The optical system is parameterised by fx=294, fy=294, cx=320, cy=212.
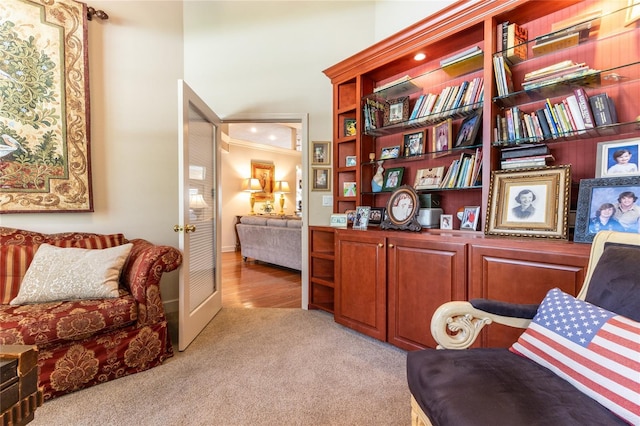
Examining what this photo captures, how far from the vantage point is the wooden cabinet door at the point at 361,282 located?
2145 mm

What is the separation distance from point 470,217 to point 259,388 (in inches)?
69.5

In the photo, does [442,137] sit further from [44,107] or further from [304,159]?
[44,107]

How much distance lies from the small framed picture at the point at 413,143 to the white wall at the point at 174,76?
33.9 inches

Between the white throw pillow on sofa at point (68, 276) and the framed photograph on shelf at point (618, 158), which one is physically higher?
the framed photograph on shelf at point (618, 158)

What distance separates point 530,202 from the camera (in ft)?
5.51

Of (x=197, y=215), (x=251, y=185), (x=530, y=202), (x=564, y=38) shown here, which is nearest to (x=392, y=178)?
(x=530, y=202)

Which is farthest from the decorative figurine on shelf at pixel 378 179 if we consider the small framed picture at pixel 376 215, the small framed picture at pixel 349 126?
the small framed picture at pixel 349 126

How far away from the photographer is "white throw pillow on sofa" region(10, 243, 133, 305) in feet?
5.70

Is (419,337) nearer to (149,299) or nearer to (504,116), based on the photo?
(504,116)

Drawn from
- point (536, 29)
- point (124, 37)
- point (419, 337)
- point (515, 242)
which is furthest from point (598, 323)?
point (124, 37)

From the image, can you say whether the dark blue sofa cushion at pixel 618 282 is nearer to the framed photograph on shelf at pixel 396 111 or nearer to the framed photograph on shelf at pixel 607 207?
the framed photograph on shelf at pixel 607 207

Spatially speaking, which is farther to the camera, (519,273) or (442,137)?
(442,137)

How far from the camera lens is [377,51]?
249cm

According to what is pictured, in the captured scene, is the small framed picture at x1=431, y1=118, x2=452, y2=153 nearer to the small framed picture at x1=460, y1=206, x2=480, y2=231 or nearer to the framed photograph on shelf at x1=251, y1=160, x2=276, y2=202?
the small framed picture at x1=460, y1=206, x2=480, y2=231
